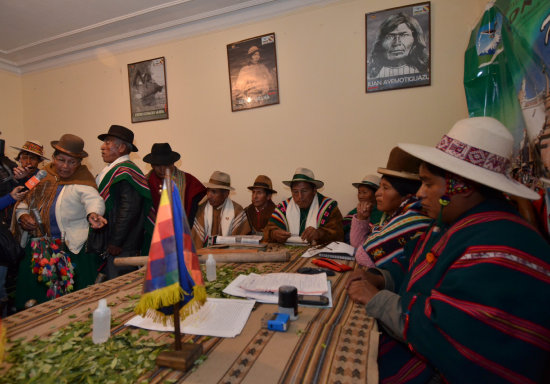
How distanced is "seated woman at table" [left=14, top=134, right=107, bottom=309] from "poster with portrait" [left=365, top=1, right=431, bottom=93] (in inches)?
143

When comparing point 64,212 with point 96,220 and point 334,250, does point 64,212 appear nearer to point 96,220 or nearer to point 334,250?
point 96,220

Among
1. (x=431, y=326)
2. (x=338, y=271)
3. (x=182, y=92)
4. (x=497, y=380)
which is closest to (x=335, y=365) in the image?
A: (x=431, y=326)

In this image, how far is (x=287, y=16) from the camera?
4473 millimetres

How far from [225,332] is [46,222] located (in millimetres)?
2625

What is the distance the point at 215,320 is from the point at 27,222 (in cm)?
264

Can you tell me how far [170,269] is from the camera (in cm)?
108

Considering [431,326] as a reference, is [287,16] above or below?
above

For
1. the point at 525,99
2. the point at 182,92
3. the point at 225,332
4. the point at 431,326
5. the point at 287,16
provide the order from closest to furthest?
the point at 431,326 < the point at 225,332 < the point at 525,99 < the point at 287,16 < the point at 182,92

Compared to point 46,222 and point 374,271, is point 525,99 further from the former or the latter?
point 46,222

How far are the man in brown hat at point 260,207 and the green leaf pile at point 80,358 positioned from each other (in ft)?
9.48

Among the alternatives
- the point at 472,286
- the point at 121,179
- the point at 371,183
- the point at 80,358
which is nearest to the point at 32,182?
the point at 121,179

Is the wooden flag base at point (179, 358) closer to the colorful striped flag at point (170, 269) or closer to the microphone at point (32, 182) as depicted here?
the colorful striped flag at point (170, 269)

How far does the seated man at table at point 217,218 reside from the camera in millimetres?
4008

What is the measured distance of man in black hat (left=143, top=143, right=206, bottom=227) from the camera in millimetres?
3765
